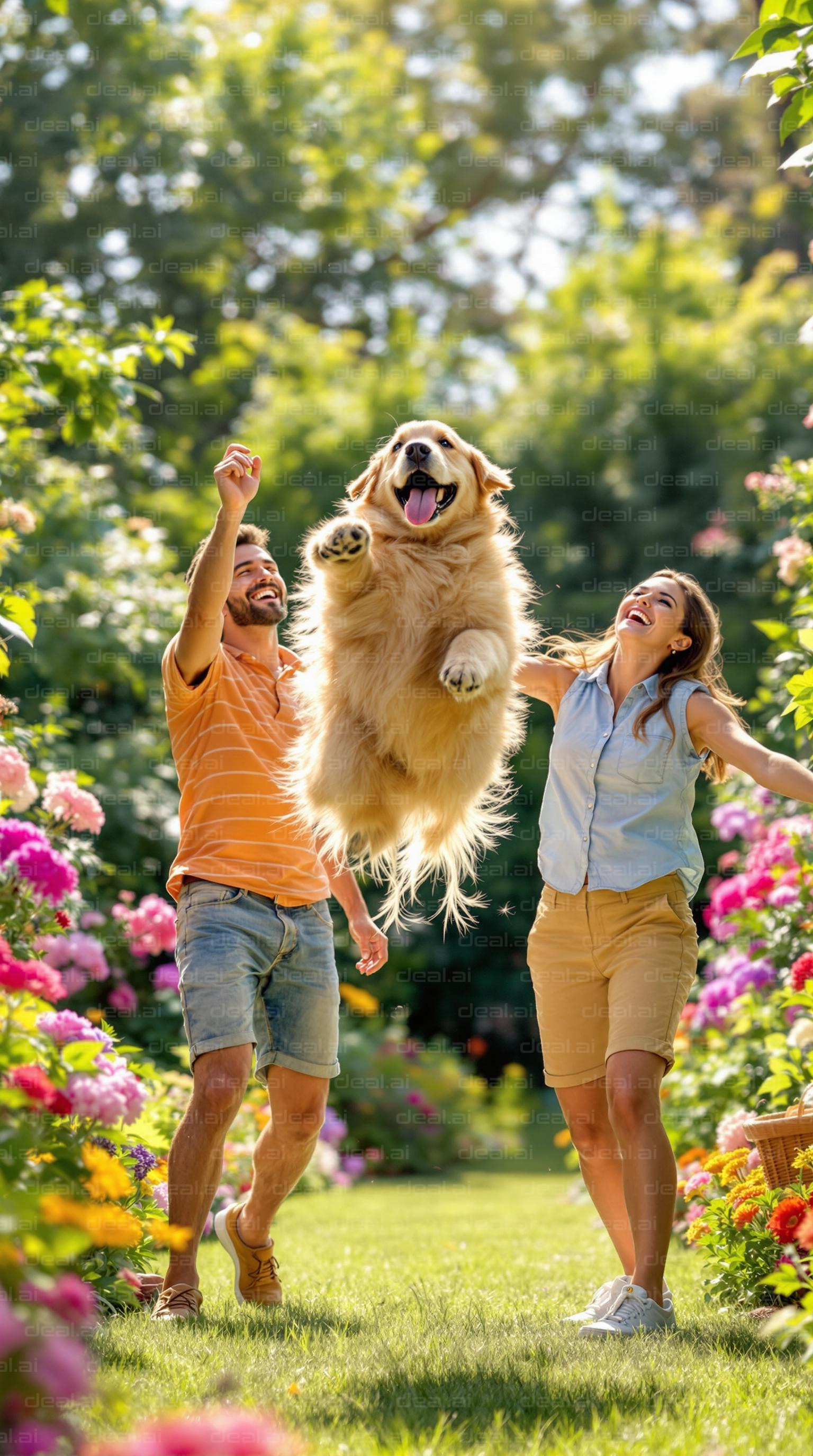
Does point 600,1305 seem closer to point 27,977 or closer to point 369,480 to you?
point 27,977

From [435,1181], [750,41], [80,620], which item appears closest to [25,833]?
[750,41]

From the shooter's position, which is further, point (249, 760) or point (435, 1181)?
point (435, 1181)

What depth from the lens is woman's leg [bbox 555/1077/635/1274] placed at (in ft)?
12.0

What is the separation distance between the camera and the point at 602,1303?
11.3 ft

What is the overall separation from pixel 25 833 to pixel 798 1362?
2459 mm

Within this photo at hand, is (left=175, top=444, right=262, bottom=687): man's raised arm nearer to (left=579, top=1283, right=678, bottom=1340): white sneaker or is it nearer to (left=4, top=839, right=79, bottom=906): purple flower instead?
(left=4, top=839, right=79, bottom=906): purple flower

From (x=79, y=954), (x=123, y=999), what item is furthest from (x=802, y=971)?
(x=123, y=999)

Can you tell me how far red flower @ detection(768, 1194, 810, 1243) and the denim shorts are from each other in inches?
48.4

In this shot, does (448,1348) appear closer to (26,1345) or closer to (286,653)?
(26,1345)

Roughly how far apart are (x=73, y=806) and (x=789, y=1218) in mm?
2653

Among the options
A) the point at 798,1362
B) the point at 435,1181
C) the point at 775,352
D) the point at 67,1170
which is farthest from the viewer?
the point at 775,352

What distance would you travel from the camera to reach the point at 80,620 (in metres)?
7.11

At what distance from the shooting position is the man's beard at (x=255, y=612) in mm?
4051

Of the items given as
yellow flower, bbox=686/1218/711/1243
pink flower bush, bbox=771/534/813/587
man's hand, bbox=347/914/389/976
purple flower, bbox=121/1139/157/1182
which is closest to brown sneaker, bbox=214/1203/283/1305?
purple flower, bbox=121/1139/157/1182
